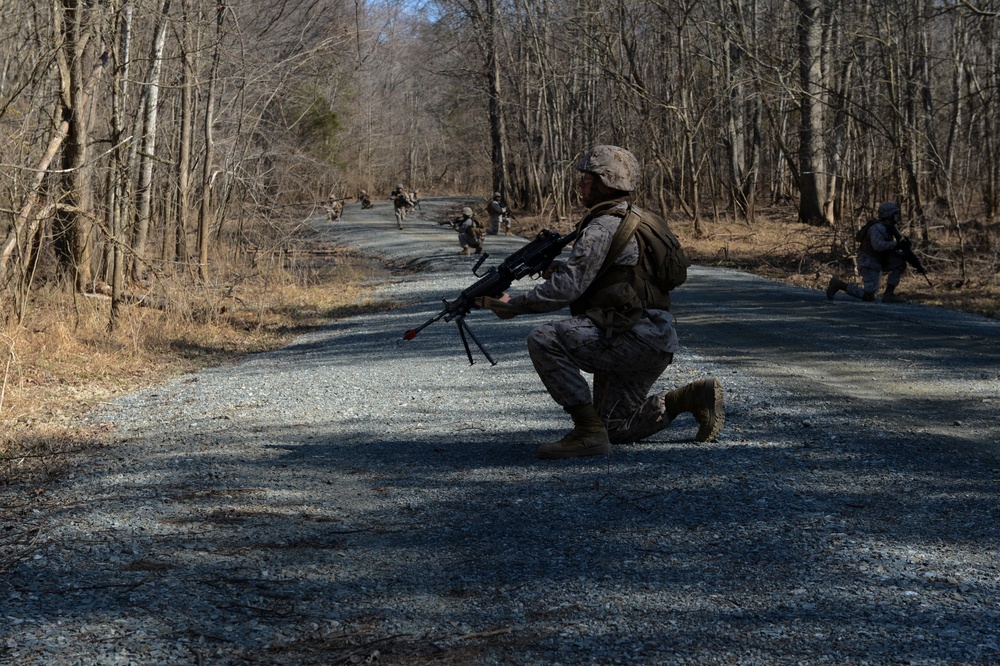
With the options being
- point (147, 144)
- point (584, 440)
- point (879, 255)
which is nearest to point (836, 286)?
point (879, 255)

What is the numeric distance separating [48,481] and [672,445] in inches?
149

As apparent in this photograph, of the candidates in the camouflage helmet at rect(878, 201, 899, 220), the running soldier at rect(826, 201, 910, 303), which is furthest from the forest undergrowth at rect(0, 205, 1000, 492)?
the camouflage helmet at rect(878, 201, 899, 220)

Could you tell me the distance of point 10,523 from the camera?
5195 millimetres

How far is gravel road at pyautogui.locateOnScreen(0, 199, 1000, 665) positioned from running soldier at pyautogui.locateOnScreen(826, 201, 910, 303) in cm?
599

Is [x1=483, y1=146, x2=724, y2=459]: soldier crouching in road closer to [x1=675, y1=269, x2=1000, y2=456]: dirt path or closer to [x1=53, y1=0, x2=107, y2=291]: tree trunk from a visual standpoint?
[x1=675, y1=269, x2=1000, y2=456]: dirt path

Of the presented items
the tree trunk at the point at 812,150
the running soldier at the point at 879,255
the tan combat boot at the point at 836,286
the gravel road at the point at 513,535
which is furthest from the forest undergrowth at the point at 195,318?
the tree trunk at the point at 812,150

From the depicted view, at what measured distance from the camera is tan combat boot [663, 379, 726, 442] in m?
6.14

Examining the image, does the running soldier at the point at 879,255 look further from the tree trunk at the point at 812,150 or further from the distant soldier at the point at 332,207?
the tree trunk at the point at 812,150

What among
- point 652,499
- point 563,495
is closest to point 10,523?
point 563,495

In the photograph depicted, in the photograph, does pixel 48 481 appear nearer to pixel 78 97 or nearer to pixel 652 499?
pixel 652 499

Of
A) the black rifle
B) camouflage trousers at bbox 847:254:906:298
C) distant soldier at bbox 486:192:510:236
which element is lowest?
camouflage trousers at bbox 847:254:906:298

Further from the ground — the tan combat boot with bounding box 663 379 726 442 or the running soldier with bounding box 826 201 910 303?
the running soldier with bounding box 826 201 910 303

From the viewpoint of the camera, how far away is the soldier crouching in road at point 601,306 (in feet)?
18.5

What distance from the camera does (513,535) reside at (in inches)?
185
